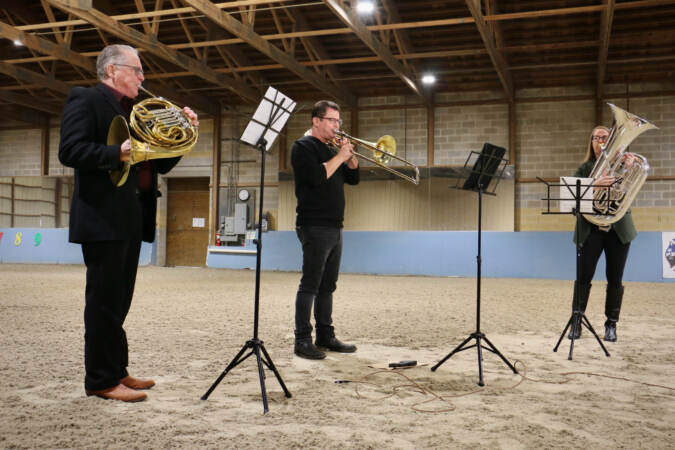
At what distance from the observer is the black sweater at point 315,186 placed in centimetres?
364

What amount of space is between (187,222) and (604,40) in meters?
11.3

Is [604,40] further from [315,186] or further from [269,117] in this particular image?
[269,117]

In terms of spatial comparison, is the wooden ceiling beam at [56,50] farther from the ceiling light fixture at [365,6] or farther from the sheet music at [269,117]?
the sheet music at [269,117]

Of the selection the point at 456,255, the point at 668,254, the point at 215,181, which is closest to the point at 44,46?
the point at 215,181

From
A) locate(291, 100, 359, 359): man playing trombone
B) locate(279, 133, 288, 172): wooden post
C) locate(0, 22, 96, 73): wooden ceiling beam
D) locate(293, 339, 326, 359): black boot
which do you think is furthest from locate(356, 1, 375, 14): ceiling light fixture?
locate(293, 339, 326, 359): black boot

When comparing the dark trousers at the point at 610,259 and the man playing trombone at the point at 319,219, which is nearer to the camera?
the man playing trombone at the point at 319,219

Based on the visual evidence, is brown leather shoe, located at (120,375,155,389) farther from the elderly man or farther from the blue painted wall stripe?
the blue painted wall stripe

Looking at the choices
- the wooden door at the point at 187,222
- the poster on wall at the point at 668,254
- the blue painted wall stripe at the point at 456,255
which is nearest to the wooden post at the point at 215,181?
the wooden door at the point at 187,222

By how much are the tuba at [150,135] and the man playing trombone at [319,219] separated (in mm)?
1039

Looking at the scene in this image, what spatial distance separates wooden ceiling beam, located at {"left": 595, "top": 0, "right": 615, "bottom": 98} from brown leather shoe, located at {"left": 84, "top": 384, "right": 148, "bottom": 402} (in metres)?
8.95

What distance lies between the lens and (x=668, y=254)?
1145 centimetres

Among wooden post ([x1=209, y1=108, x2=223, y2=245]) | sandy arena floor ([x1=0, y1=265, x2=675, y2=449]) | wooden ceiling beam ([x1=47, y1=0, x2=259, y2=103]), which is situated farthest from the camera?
wooden post ([x1=209, y1=108, x2=223, y2=245])

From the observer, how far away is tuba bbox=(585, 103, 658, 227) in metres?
4.23

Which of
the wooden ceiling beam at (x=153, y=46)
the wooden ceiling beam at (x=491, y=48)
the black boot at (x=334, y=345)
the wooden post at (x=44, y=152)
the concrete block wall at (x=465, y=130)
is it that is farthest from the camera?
the wooden post at (x=44, y=152)
